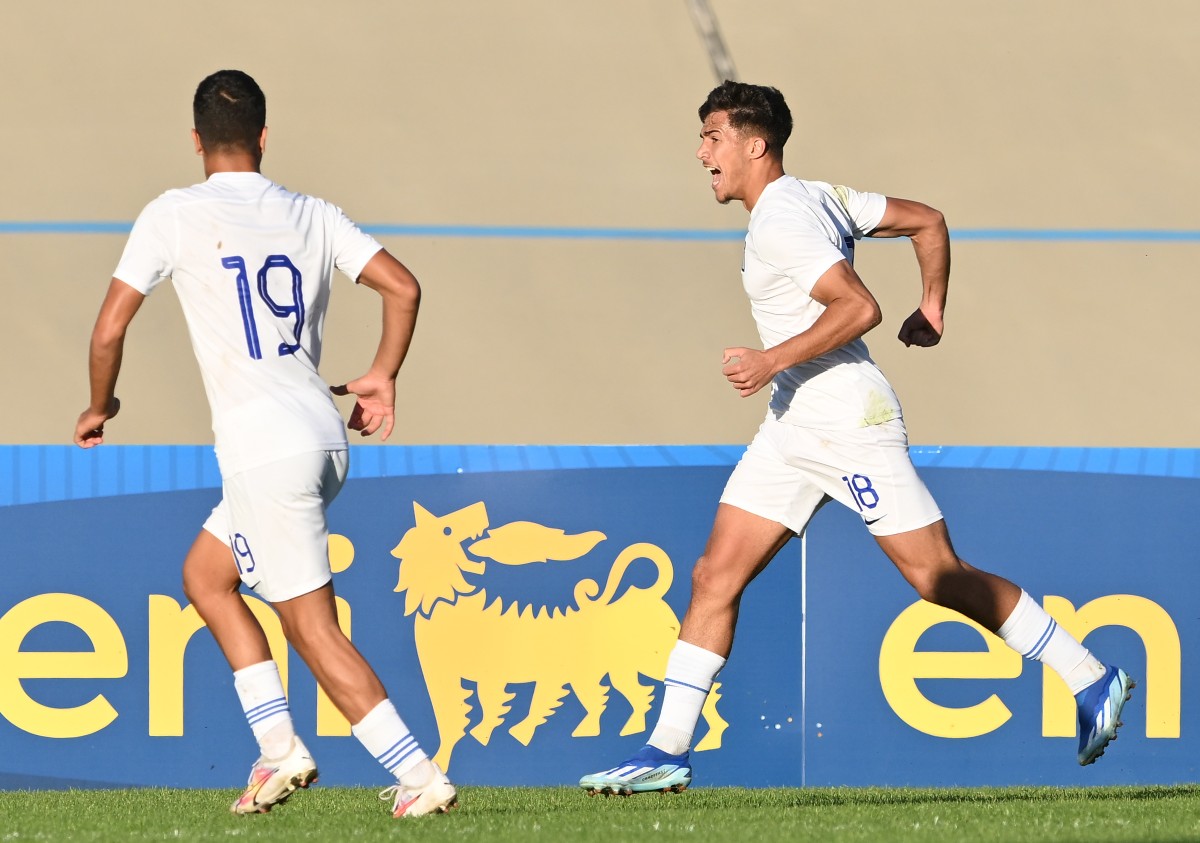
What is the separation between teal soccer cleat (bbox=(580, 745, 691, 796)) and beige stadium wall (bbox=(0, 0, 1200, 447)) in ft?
14.7

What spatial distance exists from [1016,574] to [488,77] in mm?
6029

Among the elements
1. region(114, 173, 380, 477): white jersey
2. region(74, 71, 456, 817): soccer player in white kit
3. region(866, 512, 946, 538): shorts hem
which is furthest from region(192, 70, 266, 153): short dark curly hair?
region(866, 512, 946, 538): shorts hem

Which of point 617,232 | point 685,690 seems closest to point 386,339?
point 685,690

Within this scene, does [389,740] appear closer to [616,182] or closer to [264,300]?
[264,300]

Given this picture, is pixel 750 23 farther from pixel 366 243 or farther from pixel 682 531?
pixel 366 243

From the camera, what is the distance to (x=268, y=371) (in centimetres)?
389

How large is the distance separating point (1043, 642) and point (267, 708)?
2.01 meters

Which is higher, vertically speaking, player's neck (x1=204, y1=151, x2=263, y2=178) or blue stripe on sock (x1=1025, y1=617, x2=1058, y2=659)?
player's neck (x1=204, y1=151, x2=263, y2=178)

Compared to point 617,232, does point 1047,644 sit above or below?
below

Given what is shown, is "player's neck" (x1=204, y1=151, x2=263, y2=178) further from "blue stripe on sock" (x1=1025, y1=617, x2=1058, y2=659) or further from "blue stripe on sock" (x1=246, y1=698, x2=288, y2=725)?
"blue stripe on sock" (x1=1025, y1=617, x2=1058, y2=659)

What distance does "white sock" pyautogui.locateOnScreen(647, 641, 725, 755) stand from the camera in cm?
461

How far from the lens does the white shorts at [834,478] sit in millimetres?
4488

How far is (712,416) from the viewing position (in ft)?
29.9

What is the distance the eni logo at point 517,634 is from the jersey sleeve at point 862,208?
1.60 m
